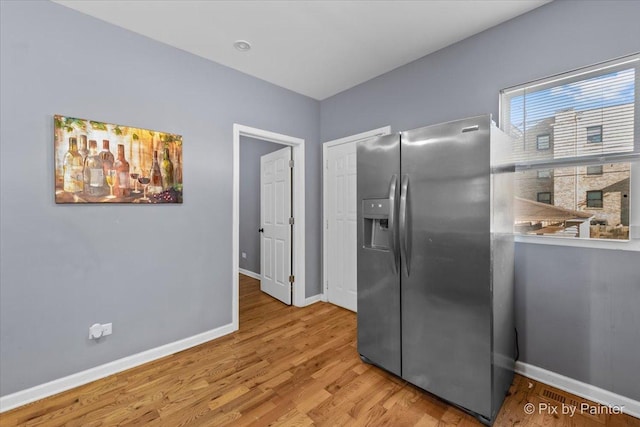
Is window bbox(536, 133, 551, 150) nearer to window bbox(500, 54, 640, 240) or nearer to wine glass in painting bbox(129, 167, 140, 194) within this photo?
window bbox(500, 54, 640, 240)

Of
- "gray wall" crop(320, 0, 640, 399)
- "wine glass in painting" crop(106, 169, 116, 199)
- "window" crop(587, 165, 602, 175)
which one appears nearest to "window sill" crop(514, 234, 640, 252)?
"gray wall" crop(320, 0, 640, 399)

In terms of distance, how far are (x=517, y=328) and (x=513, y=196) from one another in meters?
1.01

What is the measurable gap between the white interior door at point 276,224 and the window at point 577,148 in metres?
2.41

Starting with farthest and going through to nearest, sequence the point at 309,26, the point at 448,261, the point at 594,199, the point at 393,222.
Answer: the point at 309,26
the point at 393,222
the point at 594,199
the point at 448,261

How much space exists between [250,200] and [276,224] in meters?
1.26

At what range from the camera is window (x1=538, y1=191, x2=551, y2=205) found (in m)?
1.98

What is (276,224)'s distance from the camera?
12.3 feet

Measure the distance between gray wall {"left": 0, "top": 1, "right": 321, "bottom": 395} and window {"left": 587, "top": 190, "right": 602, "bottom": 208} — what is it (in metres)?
2.89

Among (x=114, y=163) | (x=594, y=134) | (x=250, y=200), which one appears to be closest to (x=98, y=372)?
(x=114, y=163)

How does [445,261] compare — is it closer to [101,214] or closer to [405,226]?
[405,226]

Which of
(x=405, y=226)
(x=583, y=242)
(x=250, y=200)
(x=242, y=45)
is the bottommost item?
(x=583, y=242)

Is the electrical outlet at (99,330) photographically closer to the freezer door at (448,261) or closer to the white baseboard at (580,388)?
the freezer door at (448,261)

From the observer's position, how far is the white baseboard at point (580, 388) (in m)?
1.67

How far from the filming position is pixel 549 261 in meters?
1.95
